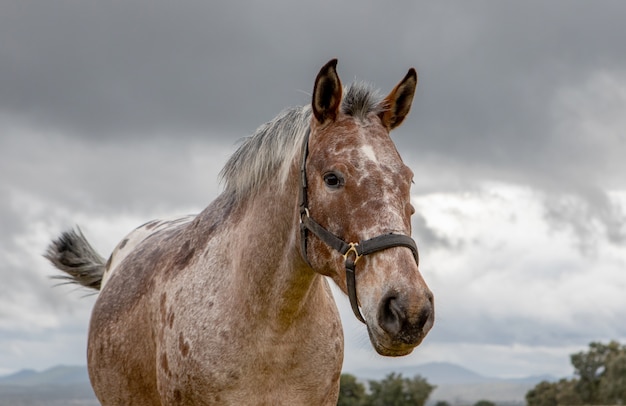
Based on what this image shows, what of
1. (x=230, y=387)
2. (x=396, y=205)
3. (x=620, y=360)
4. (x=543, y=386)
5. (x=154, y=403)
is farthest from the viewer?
(x=543, y=386)

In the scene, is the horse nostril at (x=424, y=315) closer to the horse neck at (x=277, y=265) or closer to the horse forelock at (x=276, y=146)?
the horse neck at (x=277, y=265)

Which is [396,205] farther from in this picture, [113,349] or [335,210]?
[113,349]

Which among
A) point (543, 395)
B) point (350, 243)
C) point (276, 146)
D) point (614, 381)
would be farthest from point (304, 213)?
point (543, 395)

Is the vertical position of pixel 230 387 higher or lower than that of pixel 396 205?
lower

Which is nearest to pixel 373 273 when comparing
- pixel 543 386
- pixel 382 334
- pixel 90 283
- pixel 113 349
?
pixel 382 334

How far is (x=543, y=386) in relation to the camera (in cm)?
7038

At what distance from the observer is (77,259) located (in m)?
12.6

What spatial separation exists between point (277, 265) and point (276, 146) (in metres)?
1.04

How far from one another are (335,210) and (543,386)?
69.5 metres

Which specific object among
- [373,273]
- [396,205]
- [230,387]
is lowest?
[230,387]

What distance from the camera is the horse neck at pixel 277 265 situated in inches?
259

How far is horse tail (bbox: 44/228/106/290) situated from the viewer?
12.5 metres

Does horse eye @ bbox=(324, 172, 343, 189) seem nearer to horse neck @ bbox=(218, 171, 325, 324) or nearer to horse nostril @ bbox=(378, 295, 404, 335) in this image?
horse neck @ bbox=(218, 171, 325, 324)

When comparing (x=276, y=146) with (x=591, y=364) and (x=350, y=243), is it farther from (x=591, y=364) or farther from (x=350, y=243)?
(x=591, y=364)
